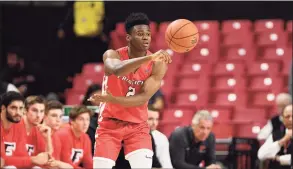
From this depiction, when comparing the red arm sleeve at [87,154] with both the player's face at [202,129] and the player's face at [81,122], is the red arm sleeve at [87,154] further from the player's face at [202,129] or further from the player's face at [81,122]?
the player's face at [202,129]

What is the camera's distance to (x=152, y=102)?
34.5ft

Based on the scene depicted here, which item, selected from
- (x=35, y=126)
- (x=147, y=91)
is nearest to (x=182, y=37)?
(x=147, y=91)

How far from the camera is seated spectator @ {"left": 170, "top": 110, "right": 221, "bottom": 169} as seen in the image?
8047mm

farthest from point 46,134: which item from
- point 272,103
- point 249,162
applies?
point 272,103

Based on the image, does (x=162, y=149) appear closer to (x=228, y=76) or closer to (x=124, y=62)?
(x=124, y=62)

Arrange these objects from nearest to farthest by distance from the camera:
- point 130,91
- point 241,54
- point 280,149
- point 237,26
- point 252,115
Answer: point 130,91
point 280,149
point 252,115
point 241,54
point 237,26

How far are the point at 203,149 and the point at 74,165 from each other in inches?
65.4

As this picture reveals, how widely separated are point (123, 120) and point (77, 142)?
2504 mm

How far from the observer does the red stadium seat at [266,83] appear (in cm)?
1083

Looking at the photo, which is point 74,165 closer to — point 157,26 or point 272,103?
point 272,103

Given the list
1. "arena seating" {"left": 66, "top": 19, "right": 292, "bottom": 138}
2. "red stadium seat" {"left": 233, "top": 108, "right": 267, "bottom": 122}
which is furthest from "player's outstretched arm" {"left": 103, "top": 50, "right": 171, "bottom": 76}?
"red stadium seat" {"left": 233, "top": 108, "right": 267, "bottom": 122}

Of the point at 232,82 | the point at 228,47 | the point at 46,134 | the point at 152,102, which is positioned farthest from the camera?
the point at 228,47

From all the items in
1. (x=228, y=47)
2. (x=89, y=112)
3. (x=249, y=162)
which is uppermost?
(x=228, y=47)

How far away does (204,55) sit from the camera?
1200 cm
